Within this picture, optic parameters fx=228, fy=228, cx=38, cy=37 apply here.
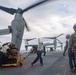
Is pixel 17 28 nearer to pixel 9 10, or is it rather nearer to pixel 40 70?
pixel 9 10

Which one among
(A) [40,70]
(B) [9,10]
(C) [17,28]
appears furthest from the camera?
(B) [9,10]

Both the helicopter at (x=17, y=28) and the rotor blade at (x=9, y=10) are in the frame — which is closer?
the helicopter at (x=17, y=28)

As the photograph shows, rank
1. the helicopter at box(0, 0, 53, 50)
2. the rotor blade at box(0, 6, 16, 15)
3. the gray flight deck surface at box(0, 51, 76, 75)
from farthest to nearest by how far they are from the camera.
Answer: the rotor blade at box(0, 6, 16, 15) → the helicopter at box(0, 0, 53, 50) → the gray flight deck surface at box(0, 51, 76, 75)

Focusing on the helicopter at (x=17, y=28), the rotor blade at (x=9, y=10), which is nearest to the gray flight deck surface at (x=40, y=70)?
the helicopter at (x=17, y=28)

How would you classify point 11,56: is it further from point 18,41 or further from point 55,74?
point 55,74

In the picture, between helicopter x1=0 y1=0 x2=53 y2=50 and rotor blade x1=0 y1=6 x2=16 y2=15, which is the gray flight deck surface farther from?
rotor blade x1=0 y1=6 x2=16 y2=15

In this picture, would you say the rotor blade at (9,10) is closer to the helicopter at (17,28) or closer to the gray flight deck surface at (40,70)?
the helicopter at (17,28)

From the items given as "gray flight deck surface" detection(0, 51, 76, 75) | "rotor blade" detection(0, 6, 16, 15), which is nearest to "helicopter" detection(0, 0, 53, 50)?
"rotor blade" detection(0, 6, 16, 15)

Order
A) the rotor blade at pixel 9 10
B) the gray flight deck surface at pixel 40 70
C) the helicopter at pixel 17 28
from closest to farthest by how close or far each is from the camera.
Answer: the gray flight deck surface at pixel 40 70, the helicopter at pixel 17 28, the rotor blade at pixel 9 10

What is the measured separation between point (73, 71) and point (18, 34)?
9027 millimetres

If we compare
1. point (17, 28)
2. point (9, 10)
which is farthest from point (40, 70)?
point (9, 10)

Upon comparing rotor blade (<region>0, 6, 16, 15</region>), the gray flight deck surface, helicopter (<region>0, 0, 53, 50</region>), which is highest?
rotor blade (<region>0, 6, 16, 15</region>)

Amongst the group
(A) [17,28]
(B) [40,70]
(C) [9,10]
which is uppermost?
(C) [9,10]

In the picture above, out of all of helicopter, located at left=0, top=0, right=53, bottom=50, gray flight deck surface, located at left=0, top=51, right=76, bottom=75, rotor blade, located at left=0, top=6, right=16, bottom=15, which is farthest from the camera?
rotor blade, located at left=0, top=6, right=16, bottom=15
